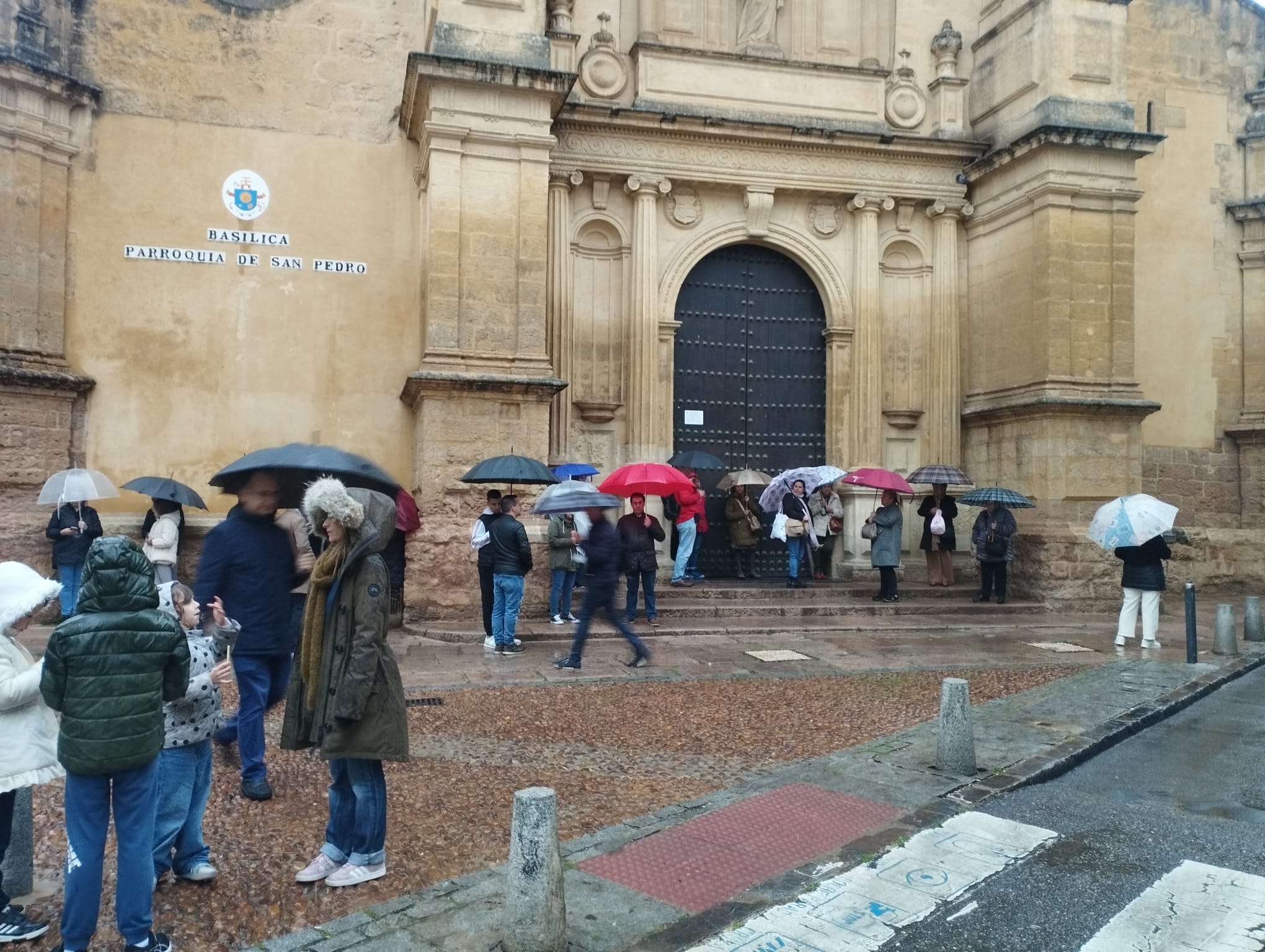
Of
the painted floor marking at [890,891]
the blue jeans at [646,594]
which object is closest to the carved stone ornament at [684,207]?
the blue jeans at [646,594]

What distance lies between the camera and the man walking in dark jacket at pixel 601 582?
9.29 meters

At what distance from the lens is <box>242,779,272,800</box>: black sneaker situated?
5.45m

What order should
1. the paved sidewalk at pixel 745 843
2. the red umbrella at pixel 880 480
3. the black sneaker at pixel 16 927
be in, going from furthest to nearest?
the red umbrella at pixel 880 480, the paved sidewalk at pixel 745 843, the black sneaker at pixel 16 927

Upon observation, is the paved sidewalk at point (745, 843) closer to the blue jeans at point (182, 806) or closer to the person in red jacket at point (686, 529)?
the blue jeans at point (182, 806)

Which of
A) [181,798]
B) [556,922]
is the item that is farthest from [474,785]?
[556,922]

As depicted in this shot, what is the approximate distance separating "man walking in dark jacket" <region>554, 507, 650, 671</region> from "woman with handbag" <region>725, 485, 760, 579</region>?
5223mm

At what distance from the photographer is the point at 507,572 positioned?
10164mm

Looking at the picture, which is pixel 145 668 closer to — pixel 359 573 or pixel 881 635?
pixel 359 573

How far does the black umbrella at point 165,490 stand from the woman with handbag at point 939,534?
968 cm

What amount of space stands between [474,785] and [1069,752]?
3.81 metres

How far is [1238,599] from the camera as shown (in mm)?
16016

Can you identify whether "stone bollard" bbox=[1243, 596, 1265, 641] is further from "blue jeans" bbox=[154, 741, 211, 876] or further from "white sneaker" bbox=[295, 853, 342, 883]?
"blue jeans" bbox=[154, 741, 211, 876]

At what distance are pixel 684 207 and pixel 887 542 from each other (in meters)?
5.78

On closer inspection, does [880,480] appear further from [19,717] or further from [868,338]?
[19,717]
